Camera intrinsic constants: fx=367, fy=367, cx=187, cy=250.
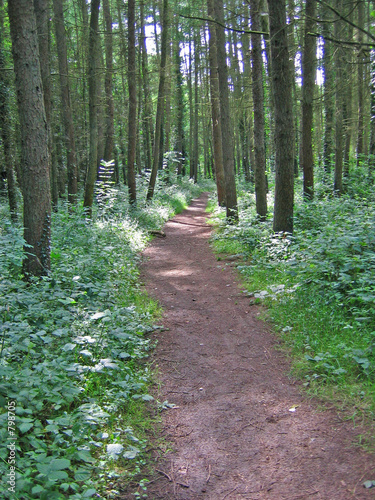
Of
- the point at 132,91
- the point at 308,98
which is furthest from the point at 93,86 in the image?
the point at 308,98

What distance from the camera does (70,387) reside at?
3309mm

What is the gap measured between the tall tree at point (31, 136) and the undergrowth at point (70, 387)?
0.31 meters

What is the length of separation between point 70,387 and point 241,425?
164 centimetres

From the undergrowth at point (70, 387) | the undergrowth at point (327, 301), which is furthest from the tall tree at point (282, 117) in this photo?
the undergrowth at point (70, 387)

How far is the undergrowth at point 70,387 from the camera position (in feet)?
8.41

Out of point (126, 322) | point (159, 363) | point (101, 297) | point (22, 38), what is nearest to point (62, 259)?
point (101, 297)

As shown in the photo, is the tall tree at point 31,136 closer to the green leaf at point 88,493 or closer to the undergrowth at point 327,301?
the green leaf at point 88,493

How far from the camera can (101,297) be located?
590 cm

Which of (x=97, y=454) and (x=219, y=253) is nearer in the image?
(x=97, y=454)

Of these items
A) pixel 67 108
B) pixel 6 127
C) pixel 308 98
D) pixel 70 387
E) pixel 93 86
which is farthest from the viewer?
pixel 67 108

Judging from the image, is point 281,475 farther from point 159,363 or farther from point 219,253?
point 219,253

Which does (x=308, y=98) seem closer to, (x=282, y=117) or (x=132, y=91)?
(x=282, y=117)

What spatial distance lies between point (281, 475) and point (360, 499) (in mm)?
565

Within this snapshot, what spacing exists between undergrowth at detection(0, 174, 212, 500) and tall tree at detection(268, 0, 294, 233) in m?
3.85
